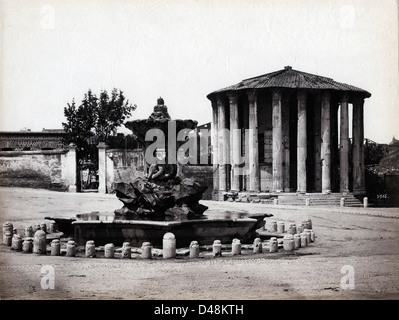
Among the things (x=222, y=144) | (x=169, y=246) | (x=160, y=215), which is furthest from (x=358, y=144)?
(x=169, y=246)

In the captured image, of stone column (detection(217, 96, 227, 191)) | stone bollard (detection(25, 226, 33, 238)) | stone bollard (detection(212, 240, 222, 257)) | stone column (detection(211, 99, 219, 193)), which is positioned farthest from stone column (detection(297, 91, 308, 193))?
stone bollard (detection(212, 240, 222, 257))

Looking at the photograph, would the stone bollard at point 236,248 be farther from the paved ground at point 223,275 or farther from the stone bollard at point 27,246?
the stone bollard at point 27,246

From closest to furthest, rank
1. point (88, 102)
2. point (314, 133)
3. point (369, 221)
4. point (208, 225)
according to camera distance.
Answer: point (208, 225), point (369, 221), point (314, 133), point (88, 102)

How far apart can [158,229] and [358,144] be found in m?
27.8

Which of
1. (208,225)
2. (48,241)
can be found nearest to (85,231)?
(48,241)

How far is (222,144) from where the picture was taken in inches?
1629

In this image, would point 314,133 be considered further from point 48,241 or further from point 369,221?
point 48,241

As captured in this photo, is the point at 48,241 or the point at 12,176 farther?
the point at 12,176

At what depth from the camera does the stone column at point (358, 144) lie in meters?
39.8

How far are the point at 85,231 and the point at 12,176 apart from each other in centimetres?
2226

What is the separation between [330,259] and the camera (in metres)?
14.0

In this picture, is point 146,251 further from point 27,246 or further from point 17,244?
point 17,244
